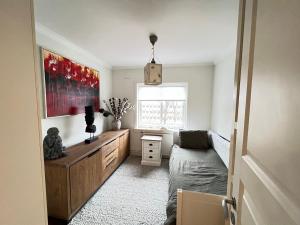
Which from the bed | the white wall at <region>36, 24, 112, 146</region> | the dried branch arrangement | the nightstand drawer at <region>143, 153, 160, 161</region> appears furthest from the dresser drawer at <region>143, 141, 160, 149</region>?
the white wall at <region>36, 24, 112, 146</region>

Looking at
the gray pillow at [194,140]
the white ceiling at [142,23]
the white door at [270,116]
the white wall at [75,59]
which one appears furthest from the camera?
the gray pillow at [194,140]

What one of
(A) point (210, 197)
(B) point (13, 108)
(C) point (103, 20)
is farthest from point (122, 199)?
(C) point (103, 20)

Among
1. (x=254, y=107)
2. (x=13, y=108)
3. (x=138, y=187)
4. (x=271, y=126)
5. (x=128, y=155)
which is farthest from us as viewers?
(x=128, y=155)

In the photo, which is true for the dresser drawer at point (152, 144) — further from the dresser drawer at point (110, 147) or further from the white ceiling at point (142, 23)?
the white ceiling at point (142, 23)

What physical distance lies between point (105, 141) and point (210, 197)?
1873 mm

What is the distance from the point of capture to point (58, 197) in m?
1.71

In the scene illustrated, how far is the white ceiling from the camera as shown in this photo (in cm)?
139

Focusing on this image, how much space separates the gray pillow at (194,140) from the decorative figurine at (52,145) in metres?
2.25

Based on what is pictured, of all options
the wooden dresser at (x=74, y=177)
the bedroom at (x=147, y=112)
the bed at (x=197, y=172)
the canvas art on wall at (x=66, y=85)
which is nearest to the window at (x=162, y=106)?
the bedroom at (x=147, y=112)

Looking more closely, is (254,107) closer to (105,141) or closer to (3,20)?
(3,20)

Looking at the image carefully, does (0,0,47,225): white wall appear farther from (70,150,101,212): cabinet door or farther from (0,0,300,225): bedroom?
(70,150,101,212): cabinet door

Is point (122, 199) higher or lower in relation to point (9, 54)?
lower

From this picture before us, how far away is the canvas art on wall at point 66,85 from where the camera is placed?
1929 mm

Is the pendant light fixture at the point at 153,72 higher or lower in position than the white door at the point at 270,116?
higher
